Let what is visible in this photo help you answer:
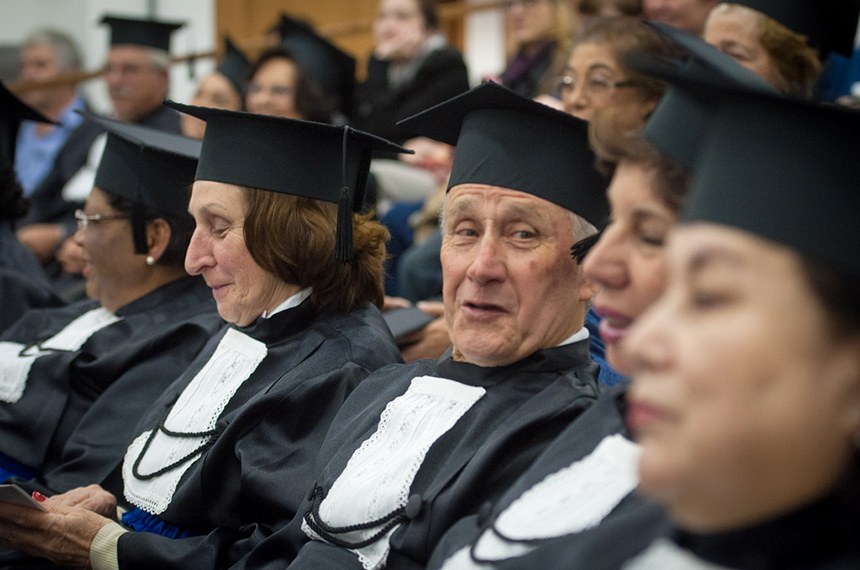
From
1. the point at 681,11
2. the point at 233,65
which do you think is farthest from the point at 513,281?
the point at 233,65

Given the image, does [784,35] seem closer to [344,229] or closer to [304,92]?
[344,229]

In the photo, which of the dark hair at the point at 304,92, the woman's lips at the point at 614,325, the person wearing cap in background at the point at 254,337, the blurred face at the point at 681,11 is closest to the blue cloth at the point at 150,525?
the person wearing cap in background at the point at 254,337

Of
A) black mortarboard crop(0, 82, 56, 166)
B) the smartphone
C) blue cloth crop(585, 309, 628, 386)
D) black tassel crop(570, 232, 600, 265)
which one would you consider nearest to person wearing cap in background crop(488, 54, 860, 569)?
black tassel crop(570, 232, 600, 265)

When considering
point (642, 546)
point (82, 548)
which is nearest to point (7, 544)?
point (82, 548)

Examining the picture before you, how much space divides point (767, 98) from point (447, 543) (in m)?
1.00

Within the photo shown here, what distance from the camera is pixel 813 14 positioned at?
11.4 feet

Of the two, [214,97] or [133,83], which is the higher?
[214,97]

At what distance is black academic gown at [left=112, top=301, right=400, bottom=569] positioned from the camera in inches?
103

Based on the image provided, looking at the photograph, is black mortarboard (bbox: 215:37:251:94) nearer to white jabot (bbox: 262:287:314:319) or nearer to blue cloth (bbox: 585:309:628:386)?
white jabot (bbox: 262:287:314:319)

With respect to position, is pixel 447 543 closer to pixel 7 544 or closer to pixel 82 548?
pixel 82 548

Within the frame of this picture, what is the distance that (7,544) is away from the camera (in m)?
2.91

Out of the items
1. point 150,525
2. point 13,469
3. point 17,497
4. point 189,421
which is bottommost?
point 13,469

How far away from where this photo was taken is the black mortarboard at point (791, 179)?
1.28 metres

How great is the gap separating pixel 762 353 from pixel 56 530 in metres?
2.07
